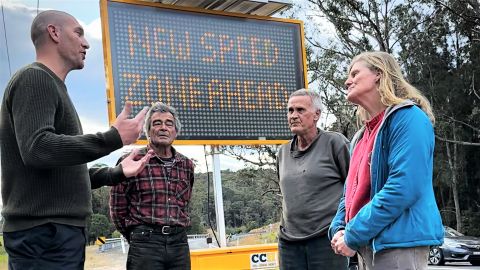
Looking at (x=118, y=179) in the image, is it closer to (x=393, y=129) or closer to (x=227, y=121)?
(x=393, y=129)

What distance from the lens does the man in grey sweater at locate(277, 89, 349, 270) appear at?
244cm

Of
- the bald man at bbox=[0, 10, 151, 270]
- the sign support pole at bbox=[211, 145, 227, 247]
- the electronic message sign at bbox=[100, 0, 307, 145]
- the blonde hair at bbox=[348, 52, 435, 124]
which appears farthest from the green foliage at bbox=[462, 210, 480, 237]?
the bald man at bbox=[0, 10, 151, 270]

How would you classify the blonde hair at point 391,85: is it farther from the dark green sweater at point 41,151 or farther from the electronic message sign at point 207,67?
the electronic message sign at point 207,67

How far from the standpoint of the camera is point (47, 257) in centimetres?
152

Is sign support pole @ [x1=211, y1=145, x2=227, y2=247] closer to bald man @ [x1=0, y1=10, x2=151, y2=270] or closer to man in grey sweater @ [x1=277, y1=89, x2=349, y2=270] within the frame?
man in grey sweater @ [x1=277, y1=89, x2=349, y2=270]

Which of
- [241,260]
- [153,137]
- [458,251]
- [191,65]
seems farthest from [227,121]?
[458,251]

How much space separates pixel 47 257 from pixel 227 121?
261 centimetres

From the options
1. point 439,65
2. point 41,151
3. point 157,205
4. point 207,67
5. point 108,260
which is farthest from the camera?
point 439,65

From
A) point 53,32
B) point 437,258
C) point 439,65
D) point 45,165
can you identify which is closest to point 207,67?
point 53,32

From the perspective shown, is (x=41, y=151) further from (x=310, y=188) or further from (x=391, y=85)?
(x=310, y=188)

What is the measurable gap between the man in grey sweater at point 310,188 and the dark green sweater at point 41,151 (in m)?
1.18

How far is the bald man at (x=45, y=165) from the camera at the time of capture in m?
1.48

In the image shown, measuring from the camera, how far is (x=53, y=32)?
1676 mm

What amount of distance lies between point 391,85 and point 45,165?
43.1 inches
